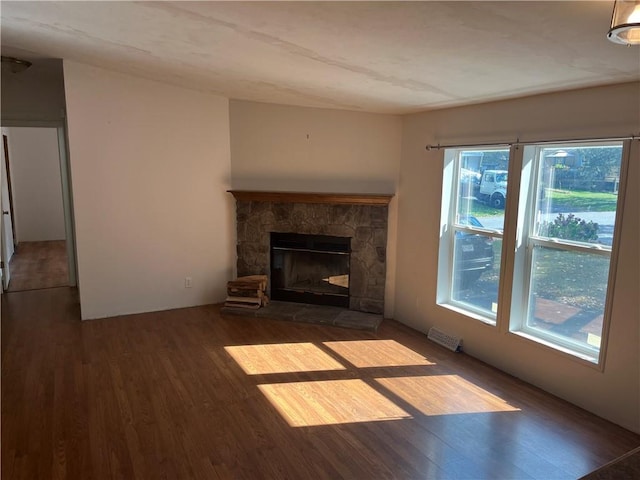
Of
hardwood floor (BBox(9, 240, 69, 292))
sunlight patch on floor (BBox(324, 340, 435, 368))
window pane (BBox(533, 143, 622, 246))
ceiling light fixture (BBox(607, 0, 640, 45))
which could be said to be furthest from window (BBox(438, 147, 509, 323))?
hardwood floor (BBox(9, 240, 69, 292))

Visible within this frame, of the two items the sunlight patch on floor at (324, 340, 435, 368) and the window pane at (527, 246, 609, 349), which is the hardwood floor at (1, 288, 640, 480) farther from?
the window pane at (527, 246, 609, 349)

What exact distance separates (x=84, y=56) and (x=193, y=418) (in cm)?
333

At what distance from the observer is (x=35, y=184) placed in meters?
8.99

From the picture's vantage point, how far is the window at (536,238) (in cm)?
313

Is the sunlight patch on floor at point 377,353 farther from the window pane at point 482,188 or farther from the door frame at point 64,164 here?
the door frame at point 64,164

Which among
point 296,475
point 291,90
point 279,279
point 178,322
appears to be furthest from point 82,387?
point 291,90

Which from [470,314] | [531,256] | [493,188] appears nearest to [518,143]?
[493,188]

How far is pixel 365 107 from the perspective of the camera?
15.3 ft

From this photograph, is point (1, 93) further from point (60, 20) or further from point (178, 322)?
point (178, 322)

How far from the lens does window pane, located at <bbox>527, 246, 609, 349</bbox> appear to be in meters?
3.17

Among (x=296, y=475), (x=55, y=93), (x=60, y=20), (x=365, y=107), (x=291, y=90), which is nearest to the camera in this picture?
(x=296, y=475)

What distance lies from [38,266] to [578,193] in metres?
7.52

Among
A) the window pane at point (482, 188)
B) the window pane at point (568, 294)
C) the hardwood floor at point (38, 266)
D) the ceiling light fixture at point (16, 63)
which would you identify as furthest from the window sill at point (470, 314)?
the hardwood floor at point (38, 266)

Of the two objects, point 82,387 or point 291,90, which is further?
point 291,90
